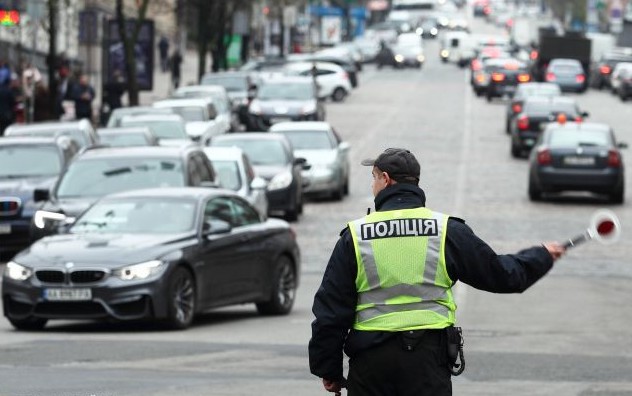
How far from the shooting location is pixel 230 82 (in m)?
56.6

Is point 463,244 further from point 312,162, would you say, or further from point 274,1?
point 274,1

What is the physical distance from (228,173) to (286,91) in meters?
21.3

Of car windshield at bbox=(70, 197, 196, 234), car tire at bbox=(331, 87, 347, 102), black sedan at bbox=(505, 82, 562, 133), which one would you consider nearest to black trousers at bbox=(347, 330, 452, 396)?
car windshield at bbox=(70, 197, 196, 234)

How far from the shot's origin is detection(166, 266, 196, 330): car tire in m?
15.4

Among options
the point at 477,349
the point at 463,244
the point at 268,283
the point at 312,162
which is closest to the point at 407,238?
the point at 463,244

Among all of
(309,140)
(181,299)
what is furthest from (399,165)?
(309,140)

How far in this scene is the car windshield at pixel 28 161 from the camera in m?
25.1

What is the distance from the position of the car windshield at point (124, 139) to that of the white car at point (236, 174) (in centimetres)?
347

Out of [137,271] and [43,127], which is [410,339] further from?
[43,127]

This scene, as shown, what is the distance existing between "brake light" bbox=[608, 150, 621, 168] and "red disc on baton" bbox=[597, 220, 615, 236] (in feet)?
83.3

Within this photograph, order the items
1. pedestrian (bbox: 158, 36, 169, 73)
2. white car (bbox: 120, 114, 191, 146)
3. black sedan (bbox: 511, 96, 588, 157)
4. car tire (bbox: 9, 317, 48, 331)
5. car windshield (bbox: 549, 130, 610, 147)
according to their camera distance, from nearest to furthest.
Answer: car tire (bbox: 9, 317, 48, 331)
car windshield (bbox: 549, 130, 610, 147)
white car (bbox: 120, 114, 191, 146)
black sedan (bbox: 511, 96, 588, 157)
pedestrian (bbox: 158, 36, 169, 73)

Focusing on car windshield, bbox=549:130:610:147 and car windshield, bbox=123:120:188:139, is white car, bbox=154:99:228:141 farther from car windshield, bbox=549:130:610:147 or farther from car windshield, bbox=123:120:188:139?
car windshield, bbox=549:130:610:147

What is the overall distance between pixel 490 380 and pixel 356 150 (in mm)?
33596

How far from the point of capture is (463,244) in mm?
7008
